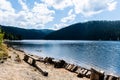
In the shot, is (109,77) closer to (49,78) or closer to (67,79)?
(67,79)

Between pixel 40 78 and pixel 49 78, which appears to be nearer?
pixel 40 78

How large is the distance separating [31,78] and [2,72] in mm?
2949

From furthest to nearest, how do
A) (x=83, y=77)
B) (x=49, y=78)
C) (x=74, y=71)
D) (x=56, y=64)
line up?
(x=56, y=64), (x=74, y=71), (x=83, y=77), (x=49, y=78)

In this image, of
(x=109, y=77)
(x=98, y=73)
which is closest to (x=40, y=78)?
(x=98, y=73)

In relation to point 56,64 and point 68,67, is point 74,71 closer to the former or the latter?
point 68,67

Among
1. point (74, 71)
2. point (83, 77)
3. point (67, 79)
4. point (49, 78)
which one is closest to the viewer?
point (49, 78)

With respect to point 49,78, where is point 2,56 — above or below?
above

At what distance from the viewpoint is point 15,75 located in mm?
22234

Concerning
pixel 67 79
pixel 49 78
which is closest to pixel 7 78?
pixel 49 78

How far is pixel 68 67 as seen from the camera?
35125 mm

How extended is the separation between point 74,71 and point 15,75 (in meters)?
12.7

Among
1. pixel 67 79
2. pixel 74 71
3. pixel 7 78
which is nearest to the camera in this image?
pixel 7 78

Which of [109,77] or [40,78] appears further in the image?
[109,77]

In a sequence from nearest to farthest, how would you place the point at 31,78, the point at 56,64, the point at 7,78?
the point at 7,78 → the point at 31,78 → the point at 56,64
